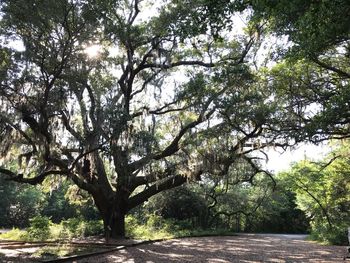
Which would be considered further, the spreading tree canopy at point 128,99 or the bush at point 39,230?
the bush at point 39,230

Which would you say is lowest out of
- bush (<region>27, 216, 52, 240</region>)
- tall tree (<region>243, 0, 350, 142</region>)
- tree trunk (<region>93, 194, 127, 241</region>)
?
bush (<region>27, 216, 52, 240</region>)

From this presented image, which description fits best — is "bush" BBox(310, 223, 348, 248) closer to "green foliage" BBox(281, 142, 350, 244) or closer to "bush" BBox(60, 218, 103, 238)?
"green foliage" BBox(281, 142, 350, 244)

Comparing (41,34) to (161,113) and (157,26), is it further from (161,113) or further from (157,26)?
(161,113)

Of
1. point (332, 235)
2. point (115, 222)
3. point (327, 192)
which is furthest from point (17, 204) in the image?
point (332, 235)

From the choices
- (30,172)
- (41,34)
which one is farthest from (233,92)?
(30,172)

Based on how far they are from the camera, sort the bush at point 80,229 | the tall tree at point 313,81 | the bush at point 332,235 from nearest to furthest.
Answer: the tall tree at point 313,81, the bush at point 332,235, the bush at point 80,229

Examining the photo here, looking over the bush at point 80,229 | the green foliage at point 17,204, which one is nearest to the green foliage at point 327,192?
the bush at point 80,229

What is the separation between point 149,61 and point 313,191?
42.4 feet

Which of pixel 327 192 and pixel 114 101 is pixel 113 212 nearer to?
pixel 114 101

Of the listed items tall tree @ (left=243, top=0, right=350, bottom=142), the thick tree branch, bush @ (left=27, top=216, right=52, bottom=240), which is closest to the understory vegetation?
bush @ (left=27, top=216, right=52, bottom=240)

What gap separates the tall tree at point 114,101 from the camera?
35.7 ft

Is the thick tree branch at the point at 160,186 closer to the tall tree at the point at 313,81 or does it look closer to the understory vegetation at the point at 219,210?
the understory vegetation at the point at 219,210

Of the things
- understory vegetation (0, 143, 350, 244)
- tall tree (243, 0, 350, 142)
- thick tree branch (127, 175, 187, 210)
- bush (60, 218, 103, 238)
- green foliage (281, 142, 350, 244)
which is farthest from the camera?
understory vegetation (0, 143, 350, 244)

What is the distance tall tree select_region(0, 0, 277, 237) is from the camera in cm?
1088
